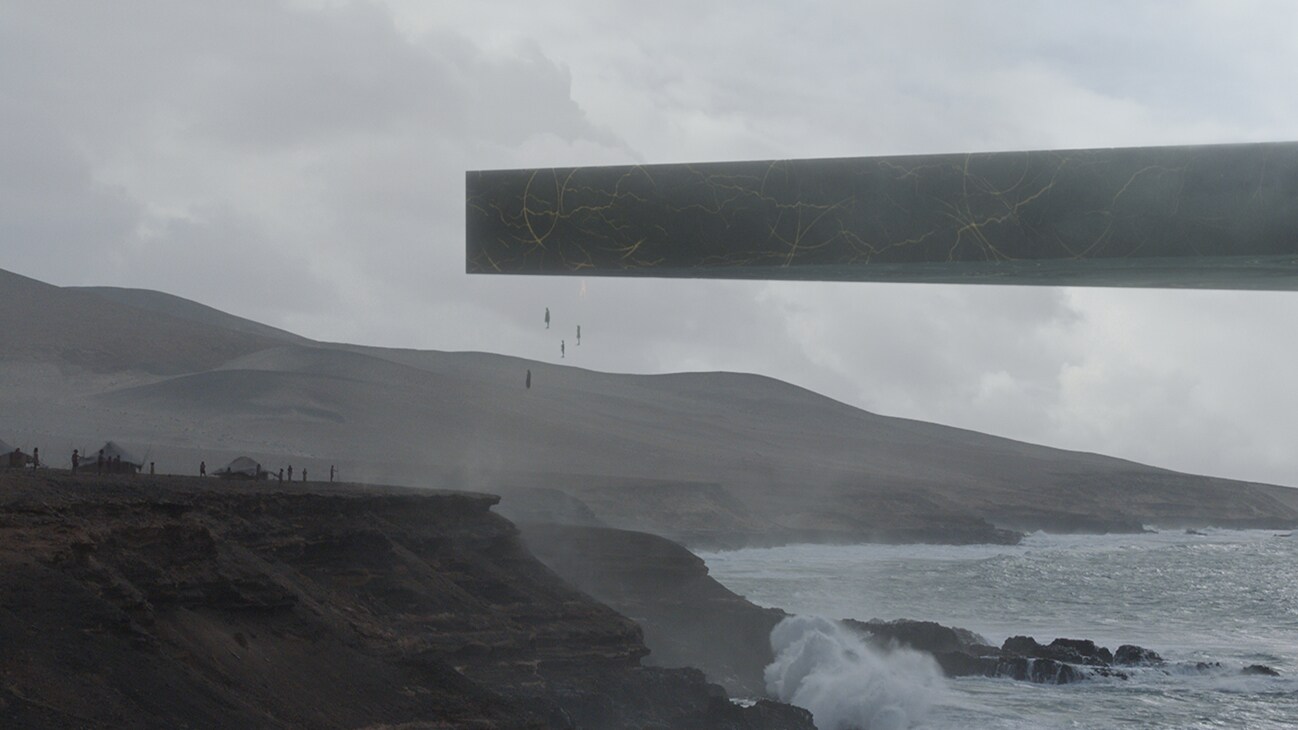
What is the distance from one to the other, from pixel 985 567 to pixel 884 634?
1772 inches

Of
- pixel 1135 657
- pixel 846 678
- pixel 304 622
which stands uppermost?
pixel 304 622

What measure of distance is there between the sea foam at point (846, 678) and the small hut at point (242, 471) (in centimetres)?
1566

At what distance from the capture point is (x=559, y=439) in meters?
140

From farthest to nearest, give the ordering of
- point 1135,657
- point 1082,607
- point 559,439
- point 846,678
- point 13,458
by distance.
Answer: point 559,439
point 1082,607
point 1135,657
point 846,678
point 13,458

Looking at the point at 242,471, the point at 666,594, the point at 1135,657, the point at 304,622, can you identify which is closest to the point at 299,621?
the point at 304,622

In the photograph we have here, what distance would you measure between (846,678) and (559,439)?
334 ft

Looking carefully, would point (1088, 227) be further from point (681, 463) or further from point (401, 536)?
point (681, 463)

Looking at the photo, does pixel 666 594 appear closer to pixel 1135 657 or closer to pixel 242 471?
pixel 242 471

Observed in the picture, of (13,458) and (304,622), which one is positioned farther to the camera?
(13,458)

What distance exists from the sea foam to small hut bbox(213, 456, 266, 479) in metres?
15.7

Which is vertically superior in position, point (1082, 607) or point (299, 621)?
point (299, 621)

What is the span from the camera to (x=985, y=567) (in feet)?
290

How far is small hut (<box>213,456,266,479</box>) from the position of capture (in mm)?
38559

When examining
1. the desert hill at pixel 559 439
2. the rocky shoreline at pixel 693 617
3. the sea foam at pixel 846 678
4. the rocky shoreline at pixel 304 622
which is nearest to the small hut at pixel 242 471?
the rocky shoreline at pixel 304 622
